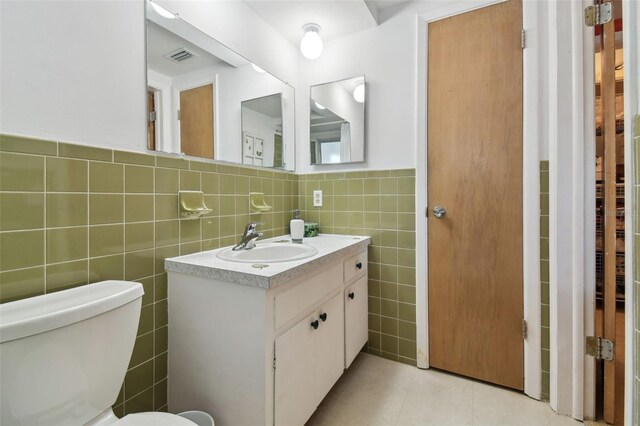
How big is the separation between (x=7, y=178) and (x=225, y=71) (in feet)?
3.37

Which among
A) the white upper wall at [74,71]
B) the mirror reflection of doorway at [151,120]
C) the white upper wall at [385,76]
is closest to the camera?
the white upper wall at [74,71]

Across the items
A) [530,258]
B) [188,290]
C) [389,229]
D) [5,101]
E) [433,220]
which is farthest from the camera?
[389,229]

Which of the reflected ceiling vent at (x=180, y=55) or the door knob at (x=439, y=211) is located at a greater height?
the reflected ceiling vent at (x=180, y=55)

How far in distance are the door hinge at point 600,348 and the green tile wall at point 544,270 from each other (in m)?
0.16

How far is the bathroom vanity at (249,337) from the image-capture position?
0.99 meters

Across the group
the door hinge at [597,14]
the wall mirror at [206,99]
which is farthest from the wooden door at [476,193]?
the wall mirror at [206,99]

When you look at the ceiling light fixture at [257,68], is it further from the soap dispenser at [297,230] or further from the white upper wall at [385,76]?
the soap dispenser at [297,230]

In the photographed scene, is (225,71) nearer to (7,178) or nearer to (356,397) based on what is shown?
(7,178)

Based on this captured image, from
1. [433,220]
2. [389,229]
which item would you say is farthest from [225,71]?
[433,220]

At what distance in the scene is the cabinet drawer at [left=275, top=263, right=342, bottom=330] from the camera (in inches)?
40.8

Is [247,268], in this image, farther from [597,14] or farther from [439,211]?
[597,14]

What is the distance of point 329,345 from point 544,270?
1.16 metres

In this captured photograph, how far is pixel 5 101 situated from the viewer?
Result: 793 millimetres

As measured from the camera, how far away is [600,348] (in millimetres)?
1328
